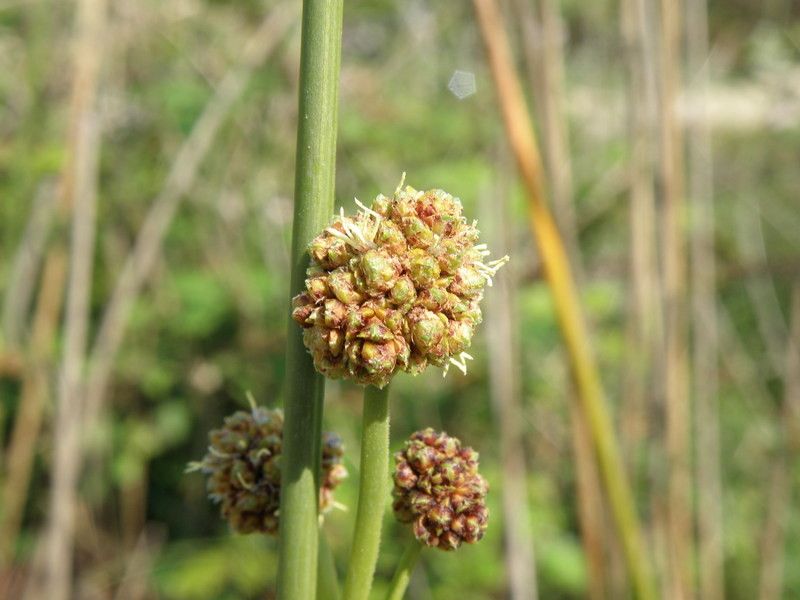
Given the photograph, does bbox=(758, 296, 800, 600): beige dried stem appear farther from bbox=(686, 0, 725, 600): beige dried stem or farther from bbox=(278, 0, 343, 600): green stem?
bbox=(278, 0, 343, 600): green stem

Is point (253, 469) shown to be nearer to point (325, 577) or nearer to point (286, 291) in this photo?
point (325, 577)

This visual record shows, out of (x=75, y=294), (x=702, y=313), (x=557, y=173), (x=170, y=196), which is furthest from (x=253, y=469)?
(x=170, y=196)

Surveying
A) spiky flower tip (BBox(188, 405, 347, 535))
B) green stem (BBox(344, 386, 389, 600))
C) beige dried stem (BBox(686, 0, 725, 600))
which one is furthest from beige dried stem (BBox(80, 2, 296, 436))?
green stem (BBox(344, 386, 389, 600))

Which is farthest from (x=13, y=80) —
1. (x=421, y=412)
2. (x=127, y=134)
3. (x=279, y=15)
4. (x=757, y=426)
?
(x=757, y=426)

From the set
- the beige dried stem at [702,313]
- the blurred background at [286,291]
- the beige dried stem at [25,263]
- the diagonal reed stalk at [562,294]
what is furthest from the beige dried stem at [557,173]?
the beige dried stem at [25,263]

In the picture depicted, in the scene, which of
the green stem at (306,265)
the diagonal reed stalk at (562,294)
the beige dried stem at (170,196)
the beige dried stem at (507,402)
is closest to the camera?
the green stem at (306,265)

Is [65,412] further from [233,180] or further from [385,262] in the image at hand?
[385,262]

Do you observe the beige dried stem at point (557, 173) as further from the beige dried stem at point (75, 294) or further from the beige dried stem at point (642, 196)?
the beige dried stem at point (75, 294)
